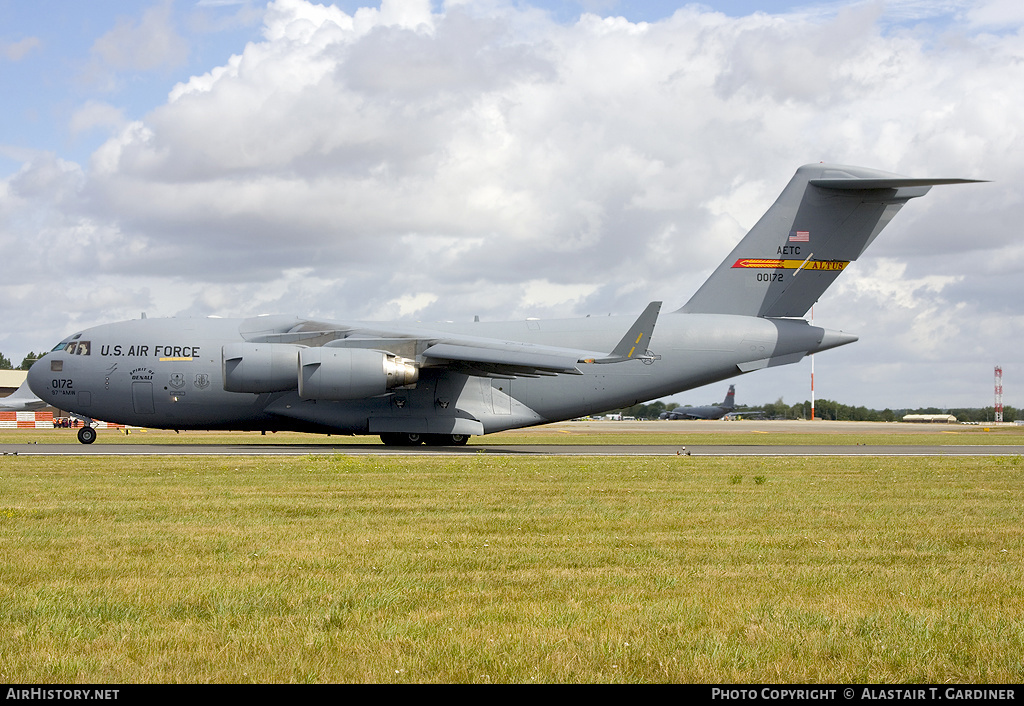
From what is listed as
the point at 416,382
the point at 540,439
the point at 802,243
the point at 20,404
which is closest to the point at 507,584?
the point at 416,382

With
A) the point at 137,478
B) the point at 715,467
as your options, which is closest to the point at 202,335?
the point at 137,478

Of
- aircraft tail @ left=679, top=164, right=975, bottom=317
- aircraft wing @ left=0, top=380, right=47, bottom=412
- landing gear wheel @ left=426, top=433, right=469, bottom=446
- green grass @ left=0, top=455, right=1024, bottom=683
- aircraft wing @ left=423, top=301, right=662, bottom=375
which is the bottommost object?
green grass @ left=0, top=455, right=1024, bottom=683

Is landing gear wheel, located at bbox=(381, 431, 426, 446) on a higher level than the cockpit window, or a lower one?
lower

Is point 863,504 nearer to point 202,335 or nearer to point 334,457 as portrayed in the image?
point 334,457

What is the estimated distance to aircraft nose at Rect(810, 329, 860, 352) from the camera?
27020mm

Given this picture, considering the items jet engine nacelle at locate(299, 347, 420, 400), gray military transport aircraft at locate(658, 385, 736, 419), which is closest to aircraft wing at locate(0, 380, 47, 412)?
jet engine nacelle at locate(299, 347, 420, 400)

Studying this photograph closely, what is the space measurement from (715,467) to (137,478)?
10576 millimetres

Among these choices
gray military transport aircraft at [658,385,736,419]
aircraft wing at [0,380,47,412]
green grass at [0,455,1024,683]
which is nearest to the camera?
green grass at [0,455,1024,683]

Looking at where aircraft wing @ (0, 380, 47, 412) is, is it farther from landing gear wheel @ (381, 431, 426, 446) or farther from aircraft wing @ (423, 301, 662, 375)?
aircraft wing @ (423, 301, 662, 375)

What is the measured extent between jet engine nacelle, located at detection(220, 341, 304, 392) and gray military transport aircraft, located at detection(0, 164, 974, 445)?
3 centimetres

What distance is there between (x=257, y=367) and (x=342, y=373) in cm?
215

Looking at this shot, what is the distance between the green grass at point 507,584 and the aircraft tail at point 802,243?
14174mm

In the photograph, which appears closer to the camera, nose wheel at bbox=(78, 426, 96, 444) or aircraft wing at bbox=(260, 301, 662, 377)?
aircraft wing at bbox=(260, 301, 662, 377)
